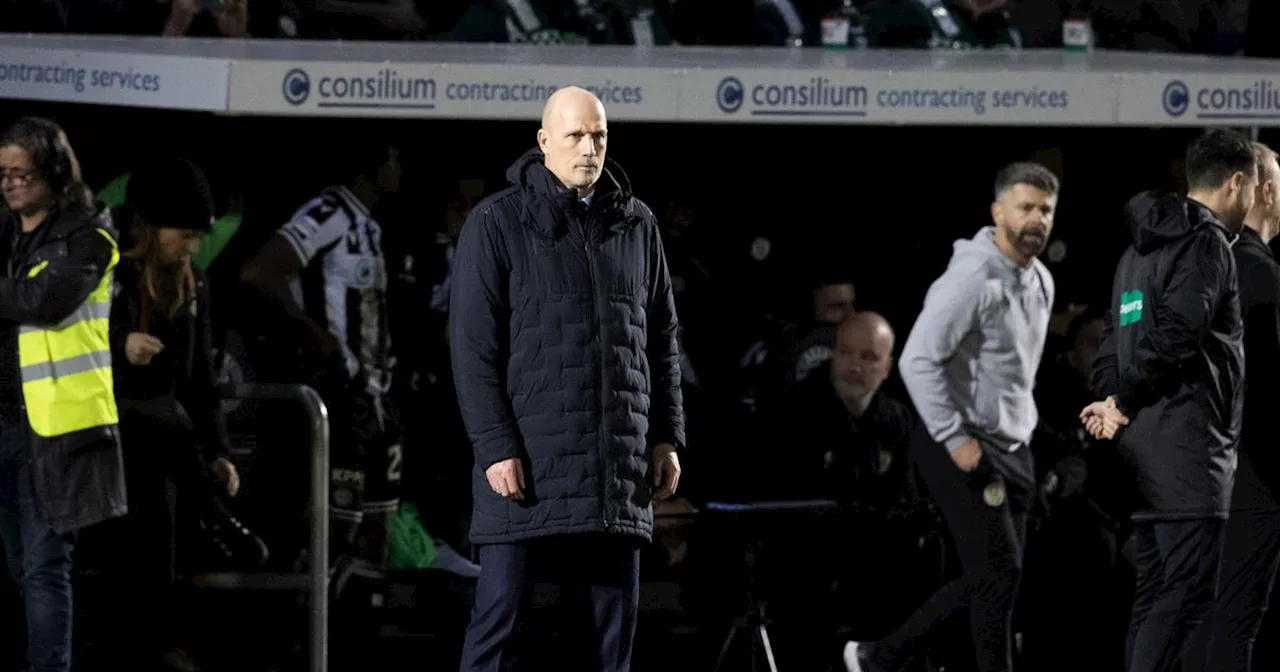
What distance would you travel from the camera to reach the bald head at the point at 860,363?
920 centimetres

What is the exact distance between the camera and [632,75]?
28.5ft

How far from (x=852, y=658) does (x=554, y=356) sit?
94.7 inches

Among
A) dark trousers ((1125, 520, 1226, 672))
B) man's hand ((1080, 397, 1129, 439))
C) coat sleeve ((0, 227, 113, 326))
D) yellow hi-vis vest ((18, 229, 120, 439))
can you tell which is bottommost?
dark trousers ((1125, 520, 1226, 672))

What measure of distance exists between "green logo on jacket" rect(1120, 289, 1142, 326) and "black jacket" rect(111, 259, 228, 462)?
2.79 m

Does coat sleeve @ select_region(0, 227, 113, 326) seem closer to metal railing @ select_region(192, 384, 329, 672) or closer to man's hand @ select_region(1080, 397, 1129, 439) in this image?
metal railing @ select_region(192, 384, 329, 672)

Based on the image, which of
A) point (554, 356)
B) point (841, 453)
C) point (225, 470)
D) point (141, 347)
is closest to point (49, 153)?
point (141, 347)

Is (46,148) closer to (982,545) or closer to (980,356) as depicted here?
(980,356)

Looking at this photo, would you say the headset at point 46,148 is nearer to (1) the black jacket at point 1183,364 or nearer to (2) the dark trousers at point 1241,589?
(1) the black jacket at point 1183,364

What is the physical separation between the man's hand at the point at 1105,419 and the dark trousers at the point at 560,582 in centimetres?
168

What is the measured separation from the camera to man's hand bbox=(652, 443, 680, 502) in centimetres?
674

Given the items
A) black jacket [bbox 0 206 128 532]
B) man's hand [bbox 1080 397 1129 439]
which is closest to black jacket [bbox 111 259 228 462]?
black jacket [bbox 0 206 128 532]

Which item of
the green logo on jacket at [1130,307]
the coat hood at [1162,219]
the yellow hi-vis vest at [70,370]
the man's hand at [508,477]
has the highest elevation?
the coat hood at [1162,219]

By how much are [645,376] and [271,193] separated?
3.56 meters

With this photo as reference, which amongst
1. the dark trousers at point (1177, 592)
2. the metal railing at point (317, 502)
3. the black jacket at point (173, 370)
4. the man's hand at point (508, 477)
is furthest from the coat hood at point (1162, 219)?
the black jacket at point (173, 370)
